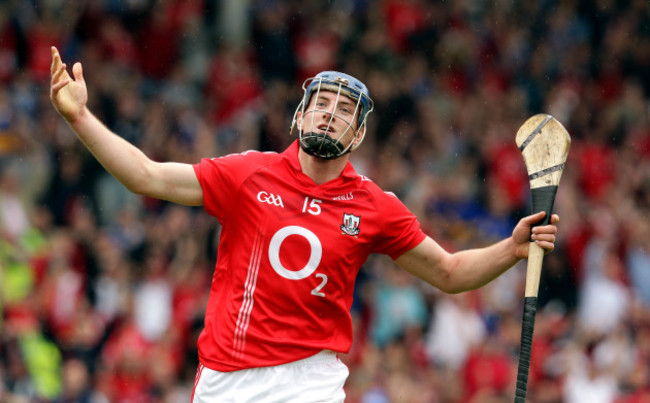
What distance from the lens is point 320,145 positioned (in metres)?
4.70

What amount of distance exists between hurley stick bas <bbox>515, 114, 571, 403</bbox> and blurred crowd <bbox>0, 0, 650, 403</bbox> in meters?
4.74

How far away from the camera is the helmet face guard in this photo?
4.71 m

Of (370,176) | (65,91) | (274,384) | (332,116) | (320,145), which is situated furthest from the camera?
(370,176)

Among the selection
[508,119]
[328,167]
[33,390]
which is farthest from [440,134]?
[328,167]

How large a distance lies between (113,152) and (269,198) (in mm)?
728

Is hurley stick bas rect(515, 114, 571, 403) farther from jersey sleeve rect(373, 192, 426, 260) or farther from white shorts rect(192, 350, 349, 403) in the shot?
white shorts rect(192, 350, 349, 403)

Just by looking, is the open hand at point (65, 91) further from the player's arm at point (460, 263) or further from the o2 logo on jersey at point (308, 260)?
the player's arm at point (460, 263)

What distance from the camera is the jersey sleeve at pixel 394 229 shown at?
16.1 feet

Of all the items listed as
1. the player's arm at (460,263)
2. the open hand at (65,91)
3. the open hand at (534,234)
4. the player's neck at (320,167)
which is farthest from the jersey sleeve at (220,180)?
the open hand at (534,234)

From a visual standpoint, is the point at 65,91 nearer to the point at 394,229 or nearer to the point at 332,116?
the point at 332,116

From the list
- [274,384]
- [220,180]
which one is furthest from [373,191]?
[274,384]

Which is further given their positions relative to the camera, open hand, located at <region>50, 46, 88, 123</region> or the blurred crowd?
the blurred crowd

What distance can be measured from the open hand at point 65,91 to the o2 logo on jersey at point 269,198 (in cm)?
87

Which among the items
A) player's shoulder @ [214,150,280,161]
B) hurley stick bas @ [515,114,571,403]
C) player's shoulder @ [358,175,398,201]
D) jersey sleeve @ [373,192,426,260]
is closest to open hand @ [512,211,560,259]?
hurley stick bas @ [515,114,571,403]
